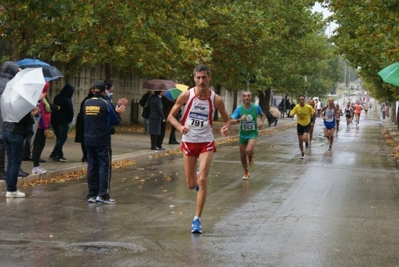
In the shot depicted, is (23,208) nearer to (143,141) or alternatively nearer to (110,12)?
(110,12)

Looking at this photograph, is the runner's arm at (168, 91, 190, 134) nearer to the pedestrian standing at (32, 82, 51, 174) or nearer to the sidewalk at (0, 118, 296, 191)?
the sidewalk at (0, 118, 296, 191)

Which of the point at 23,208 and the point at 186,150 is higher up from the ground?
the point at 186,150

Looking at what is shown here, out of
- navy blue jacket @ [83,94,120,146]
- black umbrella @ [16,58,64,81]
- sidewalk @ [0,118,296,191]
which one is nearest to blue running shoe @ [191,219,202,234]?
navy blue jacket @ [83,94,120,146]

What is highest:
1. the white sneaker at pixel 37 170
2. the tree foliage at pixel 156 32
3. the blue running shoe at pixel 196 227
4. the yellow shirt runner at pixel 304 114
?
the tree foliage at pixel 156 32

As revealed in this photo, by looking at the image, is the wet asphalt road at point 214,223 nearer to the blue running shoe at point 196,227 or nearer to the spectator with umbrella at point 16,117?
the blue running shoe at point 196,227

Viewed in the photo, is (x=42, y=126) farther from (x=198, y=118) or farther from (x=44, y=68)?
(x=198, y=118)

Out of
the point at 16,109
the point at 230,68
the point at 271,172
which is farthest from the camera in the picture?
the point at 230,68

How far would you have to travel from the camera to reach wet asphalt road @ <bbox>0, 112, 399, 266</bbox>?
8.09m

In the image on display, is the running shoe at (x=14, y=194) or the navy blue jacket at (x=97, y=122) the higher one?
the navy blue jacket at (x=97, y=122)

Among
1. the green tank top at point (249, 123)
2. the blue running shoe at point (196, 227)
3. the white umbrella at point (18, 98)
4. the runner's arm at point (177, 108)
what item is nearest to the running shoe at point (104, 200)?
the white umbrella at point (18, 98)

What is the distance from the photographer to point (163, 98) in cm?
2666

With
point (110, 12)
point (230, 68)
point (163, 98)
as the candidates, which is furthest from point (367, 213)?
point (230, 68)

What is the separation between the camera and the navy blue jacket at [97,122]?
40.3ft

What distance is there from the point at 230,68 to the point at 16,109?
22731 millimetres
